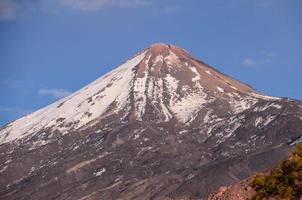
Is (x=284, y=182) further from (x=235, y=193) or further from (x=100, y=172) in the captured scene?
(x=100, y=172)

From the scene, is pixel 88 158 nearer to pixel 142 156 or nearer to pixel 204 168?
pixel 142 156

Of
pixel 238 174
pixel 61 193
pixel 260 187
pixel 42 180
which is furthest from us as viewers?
pixel 42 180

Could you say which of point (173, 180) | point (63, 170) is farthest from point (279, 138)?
point (63, 170)

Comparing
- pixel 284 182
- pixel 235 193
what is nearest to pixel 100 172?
pixel 235 193

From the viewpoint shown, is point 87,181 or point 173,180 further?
point 87,181

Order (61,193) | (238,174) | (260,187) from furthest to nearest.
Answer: (61,193), (238,174), (260,187)

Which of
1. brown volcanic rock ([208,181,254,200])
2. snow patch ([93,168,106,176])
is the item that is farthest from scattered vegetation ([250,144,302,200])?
snow patch ([93,168,106,176])

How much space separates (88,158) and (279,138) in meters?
46.7

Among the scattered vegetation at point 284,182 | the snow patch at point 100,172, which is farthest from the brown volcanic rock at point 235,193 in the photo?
the snow patch at point 100,172

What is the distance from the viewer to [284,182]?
3033cm

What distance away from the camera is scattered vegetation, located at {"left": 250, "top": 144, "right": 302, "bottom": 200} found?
97.8 ft

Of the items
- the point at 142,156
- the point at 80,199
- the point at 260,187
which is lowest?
the point at 260,187

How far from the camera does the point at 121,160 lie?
196m

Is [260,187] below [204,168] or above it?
below
